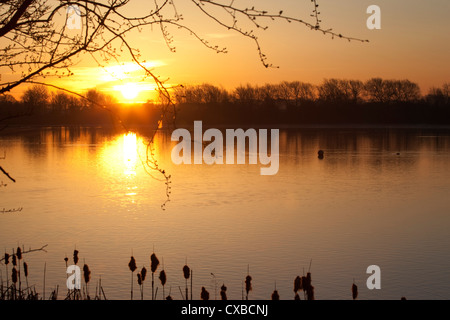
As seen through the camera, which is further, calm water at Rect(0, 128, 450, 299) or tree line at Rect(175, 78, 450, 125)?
tree line at Rect(175, 78, 450, 125)

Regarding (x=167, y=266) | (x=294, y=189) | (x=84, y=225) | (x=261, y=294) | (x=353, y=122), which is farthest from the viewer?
(x=353, y=122)

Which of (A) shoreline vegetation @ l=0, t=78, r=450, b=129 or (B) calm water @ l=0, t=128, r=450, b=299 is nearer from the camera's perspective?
(B) calm water @ l=0, t=128, r=450, b=299

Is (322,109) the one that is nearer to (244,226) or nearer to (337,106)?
(337,106)

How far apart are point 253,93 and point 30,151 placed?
64.9 metres

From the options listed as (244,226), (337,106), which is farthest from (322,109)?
(244,226)

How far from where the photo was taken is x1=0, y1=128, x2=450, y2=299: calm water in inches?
418

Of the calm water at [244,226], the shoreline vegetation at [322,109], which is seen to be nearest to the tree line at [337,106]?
the shoreline vegetation at [322,109]

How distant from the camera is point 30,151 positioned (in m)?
38.3

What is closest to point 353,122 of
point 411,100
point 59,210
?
point 411,100

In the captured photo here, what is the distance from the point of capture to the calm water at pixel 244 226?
34.9ft

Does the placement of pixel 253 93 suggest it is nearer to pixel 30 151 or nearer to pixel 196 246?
pixel 30 151

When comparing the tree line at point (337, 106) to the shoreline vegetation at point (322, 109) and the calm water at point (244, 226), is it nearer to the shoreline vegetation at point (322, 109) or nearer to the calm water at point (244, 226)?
the shoreline vegetation at point (322, 109)

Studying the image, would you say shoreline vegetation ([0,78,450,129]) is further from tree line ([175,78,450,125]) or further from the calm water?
the calm water

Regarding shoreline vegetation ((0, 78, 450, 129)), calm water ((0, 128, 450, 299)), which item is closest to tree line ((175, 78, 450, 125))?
shoreline vegetation ((0, 78, 450, 129))
